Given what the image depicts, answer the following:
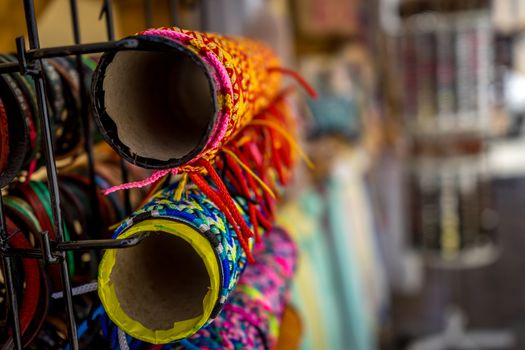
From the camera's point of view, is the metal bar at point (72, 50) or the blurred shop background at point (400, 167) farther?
the blurred shop background at point (400, 167)

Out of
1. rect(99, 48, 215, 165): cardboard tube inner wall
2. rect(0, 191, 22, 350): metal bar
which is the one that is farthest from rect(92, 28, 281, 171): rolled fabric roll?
rect(0, 191, 22, 350): metal bar

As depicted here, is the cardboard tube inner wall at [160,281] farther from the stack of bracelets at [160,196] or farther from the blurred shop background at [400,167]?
the blurred shop background at [400,167]

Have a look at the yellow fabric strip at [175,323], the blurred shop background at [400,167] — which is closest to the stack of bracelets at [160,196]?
the yellow fabric strip at [175,323]

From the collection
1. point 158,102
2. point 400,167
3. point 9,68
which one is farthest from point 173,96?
point 400,167

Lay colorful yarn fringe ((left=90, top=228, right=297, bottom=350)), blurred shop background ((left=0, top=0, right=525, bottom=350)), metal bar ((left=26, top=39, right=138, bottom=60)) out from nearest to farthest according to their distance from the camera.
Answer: metal bar ((left=26, top=39, right=138, bottom=60)) → colorful yarn fringe ((left=90, top=228, right=297, bottom=350)) → blurred shop background ((left=0, top=0, right=525, bottom=350))

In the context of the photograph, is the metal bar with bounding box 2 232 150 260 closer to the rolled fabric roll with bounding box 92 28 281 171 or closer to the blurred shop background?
the rolled fabric roll with bounding box 92 28 281 171

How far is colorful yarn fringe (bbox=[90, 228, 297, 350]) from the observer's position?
0.43 m

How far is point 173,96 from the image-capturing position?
1.51ft

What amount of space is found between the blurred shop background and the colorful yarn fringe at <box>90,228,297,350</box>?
1.59ft

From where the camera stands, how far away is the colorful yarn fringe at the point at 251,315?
433mm

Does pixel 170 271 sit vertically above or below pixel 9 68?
below

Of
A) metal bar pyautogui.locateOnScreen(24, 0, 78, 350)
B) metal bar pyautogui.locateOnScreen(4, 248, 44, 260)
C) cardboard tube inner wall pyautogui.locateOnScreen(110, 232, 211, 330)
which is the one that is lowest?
cardboard tube inner wall pyautogui.locateOnScreen(110, 232, 211, 330)

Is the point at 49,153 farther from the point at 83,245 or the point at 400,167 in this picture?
the point at 400,167

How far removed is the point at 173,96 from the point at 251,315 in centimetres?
19
